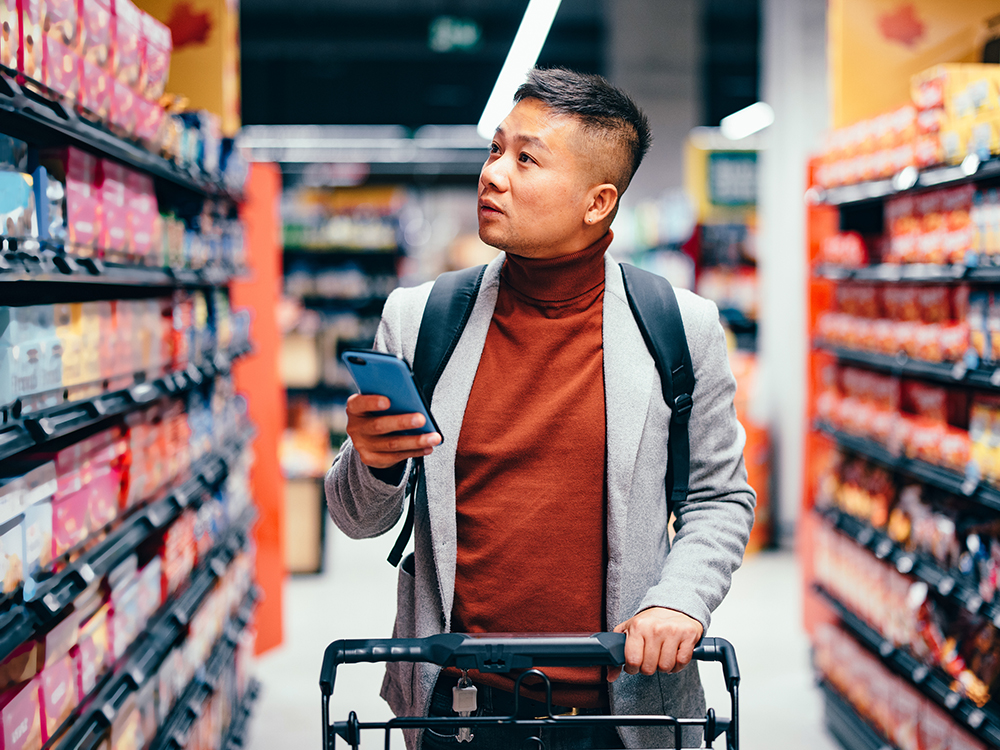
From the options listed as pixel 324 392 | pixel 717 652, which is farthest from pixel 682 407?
pixel 324 392

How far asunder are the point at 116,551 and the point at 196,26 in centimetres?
228

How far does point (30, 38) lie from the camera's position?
5.66 feet

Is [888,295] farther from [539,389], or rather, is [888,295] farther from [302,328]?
[302,328]

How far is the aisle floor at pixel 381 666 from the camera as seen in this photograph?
12.6ft

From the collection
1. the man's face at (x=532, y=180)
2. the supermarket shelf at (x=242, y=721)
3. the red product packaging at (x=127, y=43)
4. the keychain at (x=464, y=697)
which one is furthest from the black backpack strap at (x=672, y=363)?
the supermarket shelf at (x=242, y=721)

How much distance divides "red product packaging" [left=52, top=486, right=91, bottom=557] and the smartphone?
3.29 ft

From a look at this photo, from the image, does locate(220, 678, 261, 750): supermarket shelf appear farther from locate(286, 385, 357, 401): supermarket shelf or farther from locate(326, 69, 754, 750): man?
locate(286, 385, 357, 401): supermarket shelf

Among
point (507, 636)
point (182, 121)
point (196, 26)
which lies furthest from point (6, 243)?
point (196, 26)

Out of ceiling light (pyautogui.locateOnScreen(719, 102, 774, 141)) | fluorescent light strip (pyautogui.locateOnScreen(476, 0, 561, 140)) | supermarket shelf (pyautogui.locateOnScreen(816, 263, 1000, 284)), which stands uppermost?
ceiling light (pyautogui.locateOnScreen(719, 102, 774, 141))

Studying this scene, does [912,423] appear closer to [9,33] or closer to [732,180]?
[9,33]

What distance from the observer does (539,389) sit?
1570mm

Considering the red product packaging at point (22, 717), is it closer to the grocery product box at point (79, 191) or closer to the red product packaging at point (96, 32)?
the grocery product box at point (79, 191)

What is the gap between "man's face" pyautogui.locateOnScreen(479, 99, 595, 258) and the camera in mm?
1523

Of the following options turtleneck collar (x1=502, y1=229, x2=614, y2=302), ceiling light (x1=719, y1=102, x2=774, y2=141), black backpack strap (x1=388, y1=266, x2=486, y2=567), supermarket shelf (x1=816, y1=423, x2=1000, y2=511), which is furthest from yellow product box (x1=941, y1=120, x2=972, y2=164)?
ceiling light (x1=719, y1=102, x2=774, y2=141)
